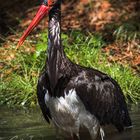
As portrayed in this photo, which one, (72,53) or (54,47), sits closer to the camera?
(54,47)

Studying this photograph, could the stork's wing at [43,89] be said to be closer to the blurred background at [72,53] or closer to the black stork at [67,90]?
the black stork at [67,90]

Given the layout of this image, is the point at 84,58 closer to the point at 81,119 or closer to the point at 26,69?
the point at 26,69

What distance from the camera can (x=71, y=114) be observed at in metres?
8.27

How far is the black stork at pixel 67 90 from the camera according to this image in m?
8.25

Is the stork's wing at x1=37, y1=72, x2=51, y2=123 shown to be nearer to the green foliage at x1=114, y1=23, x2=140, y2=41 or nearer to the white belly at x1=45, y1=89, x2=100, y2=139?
the white belly at x1=45, y1=89, x2=100, y2=139

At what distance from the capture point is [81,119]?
834 cm

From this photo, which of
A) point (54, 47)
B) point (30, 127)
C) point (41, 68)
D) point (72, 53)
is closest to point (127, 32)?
→ point (72, 53)

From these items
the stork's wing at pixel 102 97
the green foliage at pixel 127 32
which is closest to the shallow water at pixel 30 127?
the stork's wing at pixel 102 97

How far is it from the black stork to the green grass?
2.36 m

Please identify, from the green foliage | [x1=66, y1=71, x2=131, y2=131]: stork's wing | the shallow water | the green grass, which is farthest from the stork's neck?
the green foliage

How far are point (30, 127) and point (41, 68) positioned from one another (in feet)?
7.48

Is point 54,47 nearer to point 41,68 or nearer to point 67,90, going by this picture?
point 67,90

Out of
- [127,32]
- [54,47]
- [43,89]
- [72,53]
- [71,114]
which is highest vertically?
[54,47]

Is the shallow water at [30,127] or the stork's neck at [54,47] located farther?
the shallow water at [30,127]
